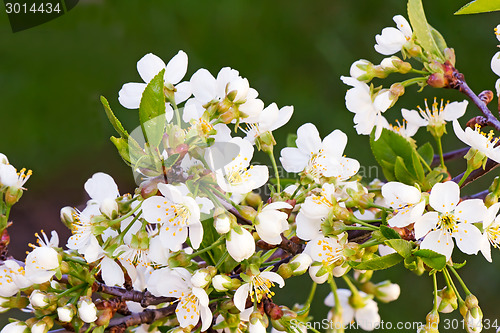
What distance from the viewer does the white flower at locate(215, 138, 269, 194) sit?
23.9 inches

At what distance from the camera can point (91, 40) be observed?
2.42m

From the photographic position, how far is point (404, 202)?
577 millimetres

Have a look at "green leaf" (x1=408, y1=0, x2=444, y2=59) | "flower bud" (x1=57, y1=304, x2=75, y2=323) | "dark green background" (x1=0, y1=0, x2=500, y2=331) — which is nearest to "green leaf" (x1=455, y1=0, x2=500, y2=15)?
"green leaf" (x1=408, y1=0, x2=444, y2=59)

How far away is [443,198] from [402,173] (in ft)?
0.40

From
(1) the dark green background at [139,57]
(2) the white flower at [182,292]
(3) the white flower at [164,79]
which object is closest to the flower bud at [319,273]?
(2) the white flower at [182,292]

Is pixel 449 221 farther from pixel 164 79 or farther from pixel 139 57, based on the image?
pixel 139 57

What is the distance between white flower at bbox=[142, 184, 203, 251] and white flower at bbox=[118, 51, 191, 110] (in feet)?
0.40

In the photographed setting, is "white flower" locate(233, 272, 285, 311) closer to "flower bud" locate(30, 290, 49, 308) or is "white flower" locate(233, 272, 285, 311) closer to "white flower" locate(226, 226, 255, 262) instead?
"white flower" locate(226, 226, 255, 262)

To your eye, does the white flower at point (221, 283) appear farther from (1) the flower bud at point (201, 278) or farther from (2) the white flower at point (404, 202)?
(2) the white flower at point (404, 202)

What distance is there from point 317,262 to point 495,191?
0.20m

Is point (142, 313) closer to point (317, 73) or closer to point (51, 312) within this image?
point (51, 312)

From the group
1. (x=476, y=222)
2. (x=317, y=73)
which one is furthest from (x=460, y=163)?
(x=476, y=222)

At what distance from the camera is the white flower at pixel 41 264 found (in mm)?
603

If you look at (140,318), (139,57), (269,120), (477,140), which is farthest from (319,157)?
(139,57)
